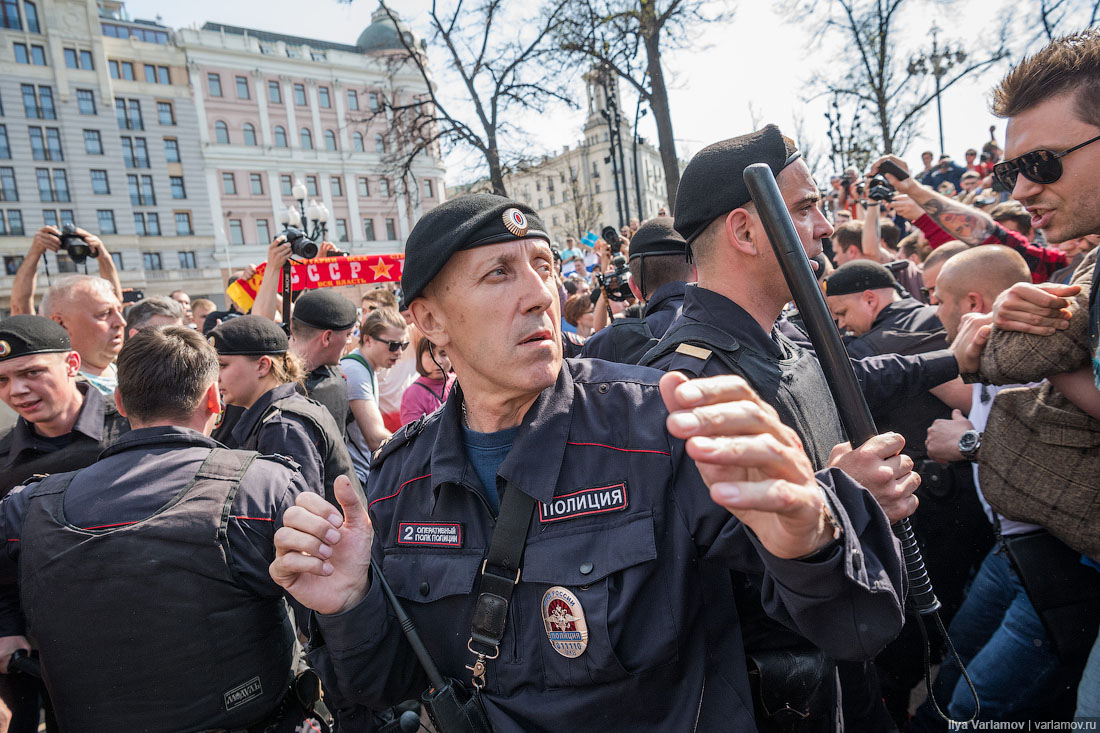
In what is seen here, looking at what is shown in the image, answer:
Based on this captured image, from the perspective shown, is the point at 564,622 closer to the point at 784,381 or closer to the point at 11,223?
the point at 784,381

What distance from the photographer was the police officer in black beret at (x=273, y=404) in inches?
126

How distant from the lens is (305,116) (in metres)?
54.4

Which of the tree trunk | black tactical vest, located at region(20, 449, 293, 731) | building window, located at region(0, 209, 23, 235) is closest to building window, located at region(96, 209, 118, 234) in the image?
building window, located at region(0, 209, 23, 235)

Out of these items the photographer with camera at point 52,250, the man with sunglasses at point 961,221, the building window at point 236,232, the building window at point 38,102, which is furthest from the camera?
the building window at point 236,232

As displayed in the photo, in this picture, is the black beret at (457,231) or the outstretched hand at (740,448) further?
the black beret at (457,231)

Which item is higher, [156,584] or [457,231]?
[457,231]

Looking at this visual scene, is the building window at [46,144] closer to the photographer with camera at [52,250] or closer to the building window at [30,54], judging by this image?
the building window at [30,54]

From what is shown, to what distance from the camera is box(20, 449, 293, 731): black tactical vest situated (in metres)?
2.11

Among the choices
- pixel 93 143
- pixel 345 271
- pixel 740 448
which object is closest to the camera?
pixel 740 448

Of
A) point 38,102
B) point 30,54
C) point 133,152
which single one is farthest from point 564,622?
point 30,54

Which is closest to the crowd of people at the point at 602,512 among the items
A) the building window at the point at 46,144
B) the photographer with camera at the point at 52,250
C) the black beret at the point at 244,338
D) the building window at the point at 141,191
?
the black beret at the point at 244,338

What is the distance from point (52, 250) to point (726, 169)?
17.5 feet

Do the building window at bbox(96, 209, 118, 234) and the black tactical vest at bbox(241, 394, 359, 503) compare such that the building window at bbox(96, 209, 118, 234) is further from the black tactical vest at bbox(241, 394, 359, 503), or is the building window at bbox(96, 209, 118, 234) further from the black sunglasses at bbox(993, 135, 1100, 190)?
the black sunglasses at bbox(993, 135, 1100, 190)

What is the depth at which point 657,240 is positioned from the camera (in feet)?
12.7
